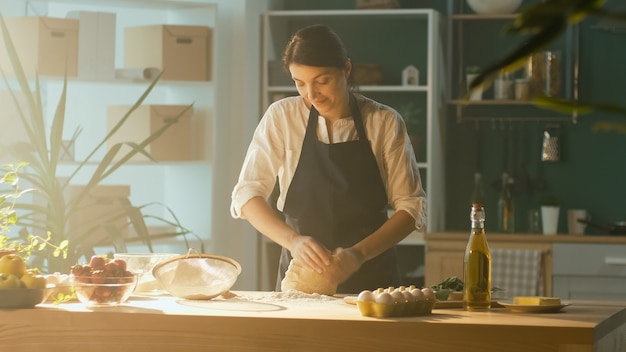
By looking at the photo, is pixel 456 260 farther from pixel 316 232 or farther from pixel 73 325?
pixel 73 325

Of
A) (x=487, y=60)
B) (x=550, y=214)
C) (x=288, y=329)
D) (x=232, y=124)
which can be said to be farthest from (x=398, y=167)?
(x=487, y=60)

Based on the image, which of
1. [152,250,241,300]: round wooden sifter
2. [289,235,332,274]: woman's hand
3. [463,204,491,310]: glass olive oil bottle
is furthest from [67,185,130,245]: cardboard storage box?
[463,204,491,310]: glass olive oil bottle

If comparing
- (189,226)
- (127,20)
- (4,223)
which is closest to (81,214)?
(189,226)

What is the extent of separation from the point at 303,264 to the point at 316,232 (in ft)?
1.64

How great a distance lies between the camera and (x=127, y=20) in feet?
15.8

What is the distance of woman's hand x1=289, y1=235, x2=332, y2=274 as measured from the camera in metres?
2.47

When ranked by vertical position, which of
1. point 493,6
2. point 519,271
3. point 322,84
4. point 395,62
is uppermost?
point 493,6

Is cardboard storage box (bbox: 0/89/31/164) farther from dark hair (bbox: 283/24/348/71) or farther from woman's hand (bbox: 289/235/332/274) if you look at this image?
woman's hand (bbox: 289/235/332/274)

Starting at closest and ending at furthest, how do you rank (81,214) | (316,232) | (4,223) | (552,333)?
(552,333), (4,223), (316,232), (81,214)

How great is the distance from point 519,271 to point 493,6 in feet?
4.52

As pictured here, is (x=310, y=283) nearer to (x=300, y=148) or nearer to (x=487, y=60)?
(x=300, y=148)

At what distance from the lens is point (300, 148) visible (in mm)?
2965

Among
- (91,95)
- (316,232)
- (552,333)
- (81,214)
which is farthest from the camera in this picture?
(91,95)

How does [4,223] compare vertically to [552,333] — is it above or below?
above
